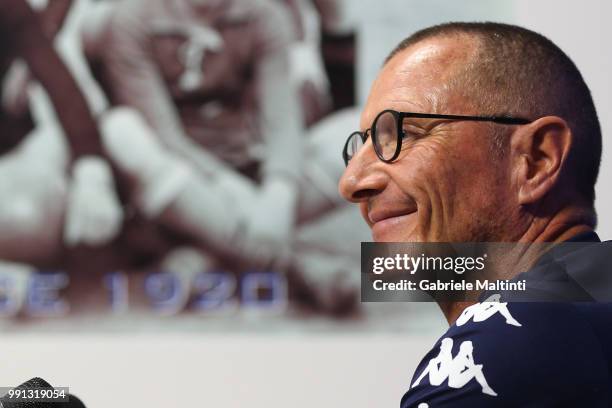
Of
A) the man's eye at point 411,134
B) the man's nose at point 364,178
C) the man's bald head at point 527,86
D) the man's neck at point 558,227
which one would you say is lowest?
the man's neck at point 558,227

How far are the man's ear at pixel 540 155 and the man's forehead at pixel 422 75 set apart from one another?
0.31 feet

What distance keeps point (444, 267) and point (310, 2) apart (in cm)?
137

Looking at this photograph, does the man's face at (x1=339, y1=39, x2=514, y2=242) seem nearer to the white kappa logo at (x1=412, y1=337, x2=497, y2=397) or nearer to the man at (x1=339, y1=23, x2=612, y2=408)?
the man at (x1=339, y1=23, x2=612, y2=408)

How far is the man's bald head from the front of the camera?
2.69 feet

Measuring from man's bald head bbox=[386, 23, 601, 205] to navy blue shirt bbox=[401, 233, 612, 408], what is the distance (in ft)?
0.69

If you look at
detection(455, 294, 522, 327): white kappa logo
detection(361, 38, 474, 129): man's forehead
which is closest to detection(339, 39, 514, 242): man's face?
detection(361, 38, 474, 129): man's forehead

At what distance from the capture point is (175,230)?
2.06 m

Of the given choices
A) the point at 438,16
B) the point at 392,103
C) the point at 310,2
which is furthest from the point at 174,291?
the point at 392,103

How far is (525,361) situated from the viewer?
2.10 feet

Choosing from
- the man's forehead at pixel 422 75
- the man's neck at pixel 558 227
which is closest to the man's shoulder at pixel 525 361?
the man's neck at pixel 558 227

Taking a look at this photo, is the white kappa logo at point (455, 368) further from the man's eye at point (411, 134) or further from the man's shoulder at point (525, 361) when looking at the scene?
the man's eye at point (411, 134)

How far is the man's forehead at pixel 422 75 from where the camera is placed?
83 cm

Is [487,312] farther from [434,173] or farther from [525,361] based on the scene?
[434,173]

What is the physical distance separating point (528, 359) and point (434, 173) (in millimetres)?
243
